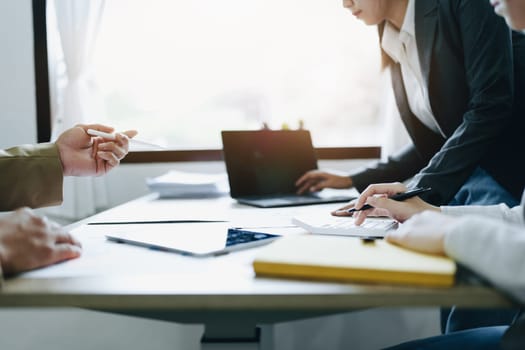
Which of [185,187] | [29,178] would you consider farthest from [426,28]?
[29,178]

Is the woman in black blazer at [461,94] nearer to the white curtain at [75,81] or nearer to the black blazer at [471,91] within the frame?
the black blazer at [471,91]

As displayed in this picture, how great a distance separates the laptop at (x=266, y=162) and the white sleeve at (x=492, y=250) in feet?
2.85

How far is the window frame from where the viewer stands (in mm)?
1975

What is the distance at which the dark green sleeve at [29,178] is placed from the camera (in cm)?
99

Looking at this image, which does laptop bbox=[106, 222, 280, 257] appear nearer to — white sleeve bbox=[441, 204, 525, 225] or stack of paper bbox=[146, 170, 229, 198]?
white sleeve bbox=[441, 204, 525, 225]

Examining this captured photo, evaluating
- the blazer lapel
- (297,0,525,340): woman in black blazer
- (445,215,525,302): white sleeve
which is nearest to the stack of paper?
(297,0,525,340): woman in black blazer

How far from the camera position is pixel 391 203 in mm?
912

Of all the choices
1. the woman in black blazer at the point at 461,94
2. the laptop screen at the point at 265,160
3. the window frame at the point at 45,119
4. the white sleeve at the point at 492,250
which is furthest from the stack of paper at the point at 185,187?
the white sleeve at the point at 492,250

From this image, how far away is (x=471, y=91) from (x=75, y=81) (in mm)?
1455

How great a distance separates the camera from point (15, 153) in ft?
3.31

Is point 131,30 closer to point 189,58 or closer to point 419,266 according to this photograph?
point 189,58

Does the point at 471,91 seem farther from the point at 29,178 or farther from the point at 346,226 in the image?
the point at 29,178

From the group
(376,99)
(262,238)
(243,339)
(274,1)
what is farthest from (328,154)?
(243,339)

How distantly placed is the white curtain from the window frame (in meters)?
0.03
